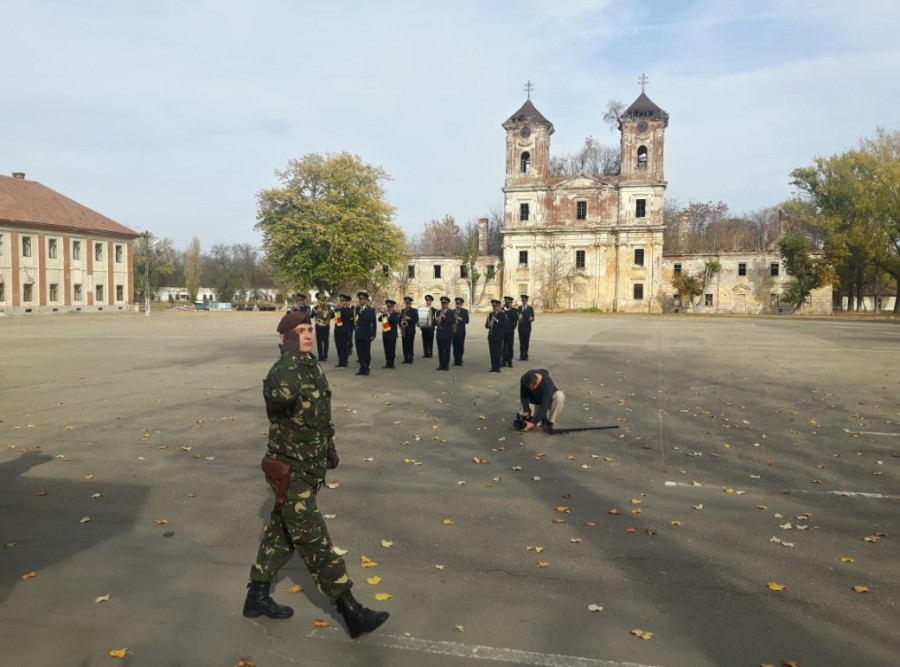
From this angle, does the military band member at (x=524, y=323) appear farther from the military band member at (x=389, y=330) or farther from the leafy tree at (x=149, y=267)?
the leafy tree at (x=149, y=267)

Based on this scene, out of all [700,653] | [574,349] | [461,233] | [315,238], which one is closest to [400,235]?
[315,238]

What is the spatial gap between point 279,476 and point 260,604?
817 millimetres

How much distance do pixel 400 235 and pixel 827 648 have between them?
57427 millimetres

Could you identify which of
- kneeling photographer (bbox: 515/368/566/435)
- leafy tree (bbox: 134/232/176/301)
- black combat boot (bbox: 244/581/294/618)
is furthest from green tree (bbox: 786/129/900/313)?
leafy tree (bbox: 134/232/176/301)

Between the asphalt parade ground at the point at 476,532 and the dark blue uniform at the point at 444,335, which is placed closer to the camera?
the asphalt parade ground at the point at 476,532

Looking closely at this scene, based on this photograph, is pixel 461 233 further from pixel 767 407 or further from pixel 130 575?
pixel 130 575

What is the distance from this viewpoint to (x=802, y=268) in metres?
66.8

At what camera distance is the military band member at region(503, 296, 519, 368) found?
1781cm

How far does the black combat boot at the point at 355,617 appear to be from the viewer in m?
4.00

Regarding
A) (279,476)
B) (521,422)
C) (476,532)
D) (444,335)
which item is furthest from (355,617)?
(444,335)

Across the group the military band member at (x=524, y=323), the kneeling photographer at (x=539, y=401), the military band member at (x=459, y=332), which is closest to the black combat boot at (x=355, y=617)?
the kneeling photographer at (x=539, y=401)

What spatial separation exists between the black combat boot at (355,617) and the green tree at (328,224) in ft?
174

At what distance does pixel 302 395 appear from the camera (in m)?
4.20

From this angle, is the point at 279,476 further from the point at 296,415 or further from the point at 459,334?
the point at 459,334
